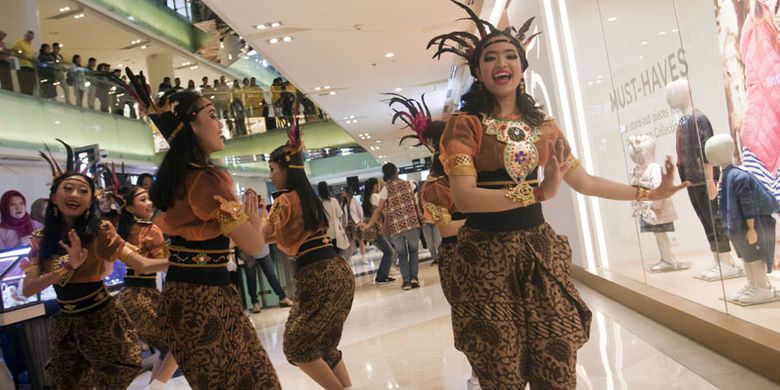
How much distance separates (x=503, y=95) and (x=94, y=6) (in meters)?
15.3

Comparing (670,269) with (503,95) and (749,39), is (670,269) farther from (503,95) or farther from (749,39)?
(503,95)

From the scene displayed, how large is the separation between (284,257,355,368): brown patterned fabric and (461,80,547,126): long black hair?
1596mm

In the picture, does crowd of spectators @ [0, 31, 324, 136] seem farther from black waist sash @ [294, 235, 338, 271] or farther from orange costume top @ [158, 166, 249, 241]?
orange costume top @ [158, 166, 249, 241]

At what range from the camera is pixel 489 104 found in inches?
94.2

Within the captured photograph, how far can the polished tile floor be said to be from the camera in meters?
3.30

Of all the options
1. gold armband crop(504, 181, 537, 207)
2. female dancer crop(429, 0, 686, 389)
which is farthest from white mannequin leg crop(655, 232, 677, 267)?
gold armband crop(504, 181, 537, 207)

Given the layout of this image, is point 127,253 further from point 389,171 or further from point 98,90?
point 98,90

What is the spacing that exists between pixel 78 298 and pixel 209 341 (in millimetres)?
1498

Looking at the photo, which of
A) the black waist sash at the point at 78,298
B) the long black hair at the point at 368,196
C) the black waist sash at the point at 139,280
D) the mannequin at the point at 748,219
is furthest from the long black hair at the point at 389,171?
the black waist sash at the point at 78,298

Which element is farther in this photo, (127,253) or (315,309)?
(315,309)

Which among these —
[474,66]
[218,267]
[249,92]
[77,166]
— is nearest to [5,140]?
[249,92]

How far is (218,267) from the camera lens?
2.58 meters

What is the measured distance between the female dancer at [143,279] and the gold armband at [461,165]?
291cm

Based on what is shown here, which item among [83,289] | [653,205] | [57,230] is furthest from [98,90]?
[653,205]
